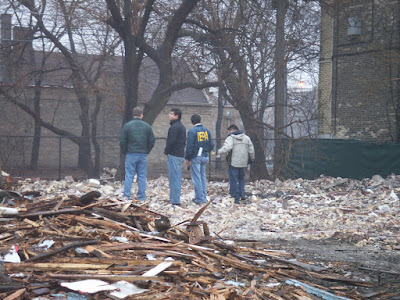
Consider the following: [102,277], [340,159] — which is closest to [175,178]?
[102,277]

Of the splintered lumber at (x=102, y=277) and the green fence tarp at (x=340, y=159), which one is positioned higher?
the green fence tarp at (x=340, y=159)

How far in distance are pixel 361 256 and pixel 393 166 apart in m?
12.3

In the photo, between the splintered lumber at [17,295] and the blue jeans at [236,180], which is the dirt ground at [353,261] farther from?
the blue jeans at [236,180]

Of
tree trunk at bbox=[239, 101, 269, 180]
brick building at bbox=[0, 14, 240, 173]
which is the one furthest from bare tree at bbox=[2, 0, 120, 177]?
tree trunk at bbox=[239, 101, 269, 180]

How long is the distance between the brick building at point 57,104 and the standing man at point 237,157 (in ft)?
21.0

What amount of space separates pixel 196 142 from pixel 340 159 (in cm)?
919

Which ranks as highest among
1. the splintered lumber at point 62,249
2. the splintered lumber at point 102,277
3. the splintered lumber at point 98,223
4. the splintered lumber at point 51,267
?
the splintered lumber at point 98,223

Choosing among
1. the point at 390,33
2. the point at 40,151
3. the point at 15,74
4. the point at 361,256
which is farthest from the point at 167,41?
the point at 40,151

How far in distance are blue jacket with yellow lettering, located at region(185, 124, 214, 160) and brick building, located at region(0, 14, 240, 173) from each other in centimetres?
696

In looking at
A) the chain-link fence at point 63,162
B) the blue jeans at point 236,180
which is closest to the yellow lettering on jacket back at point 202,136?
the blue jeans at point 236,180

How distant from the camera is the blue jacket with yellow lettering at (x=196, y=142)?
11.7 m

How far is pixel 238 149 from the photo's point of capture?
12.5m

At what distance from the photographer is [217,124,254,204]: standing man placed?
41.0 ft

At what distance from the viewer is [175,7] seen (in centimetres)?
1897
